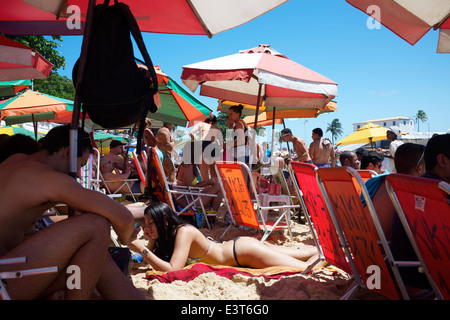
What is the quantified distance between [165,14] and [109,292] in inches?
94.0

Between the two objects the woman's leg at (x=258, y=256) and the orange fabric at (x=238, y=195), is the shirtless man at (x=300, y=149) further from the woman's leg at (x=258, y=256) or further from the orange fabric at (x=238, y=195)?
the woman's leg at (x=258, y=256)

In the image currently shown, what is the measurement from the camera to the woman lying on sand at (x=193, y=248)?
310 centimetres

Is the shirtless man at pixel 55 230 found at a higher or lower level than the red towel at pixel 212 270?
higher

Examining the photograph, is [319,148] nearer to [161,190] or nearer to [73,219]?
[161,190]

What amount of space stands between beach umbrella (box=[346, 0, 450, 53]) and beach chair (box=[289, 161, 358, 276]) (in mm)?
1474

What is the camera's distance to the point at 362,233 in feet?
6.93

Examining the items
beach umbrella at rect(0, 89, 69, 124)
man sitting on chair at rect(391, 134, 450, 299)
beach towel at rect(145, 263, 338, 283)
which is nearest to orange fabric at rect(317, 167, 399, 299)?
man sitting on chair at rect(391, 134, 450, 299)

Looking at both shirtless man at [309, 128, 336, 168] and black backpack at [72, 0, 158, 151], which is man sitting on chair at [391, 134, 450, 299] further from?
shirtless man at [309, 128, 336, 168]

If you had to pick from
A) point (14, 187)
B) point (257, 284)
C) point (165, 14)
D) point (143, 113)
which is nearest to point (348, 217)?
point (257, 284)

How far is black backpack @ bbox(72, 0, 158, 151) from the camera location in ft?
6.28

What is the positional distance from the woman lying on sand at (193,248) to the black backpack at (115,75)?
51.1 inches

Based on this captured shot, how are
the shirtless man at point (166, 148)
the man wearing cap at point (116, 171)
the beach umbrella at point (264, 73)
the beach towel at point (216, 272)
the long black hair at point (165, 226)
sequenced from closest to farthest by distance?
the beach towel at point (216, 272), the long black hair at point (165, 226), the beach umbrella at point (264, 73), the shirtless man at point (166, 148), the man wearing cap at point (116, 171)

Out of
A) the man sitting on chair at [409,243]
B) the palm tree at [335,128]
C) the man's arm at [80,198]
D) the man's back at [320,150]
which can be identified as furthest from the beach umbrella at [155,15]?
the palm tree at [335,128]

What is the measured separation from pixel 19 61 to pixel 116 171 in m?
4.48
